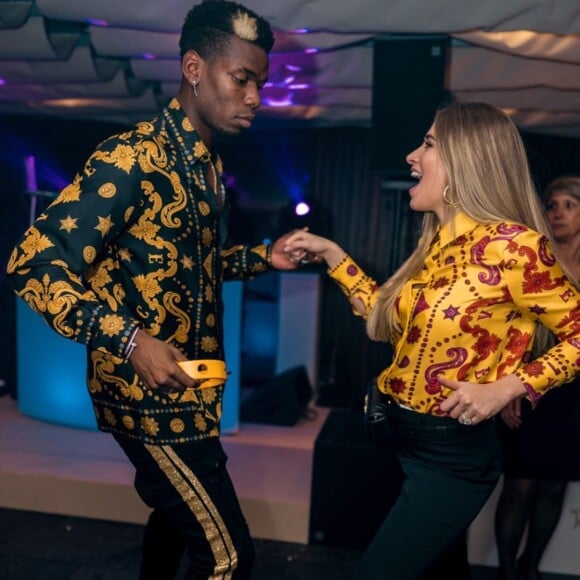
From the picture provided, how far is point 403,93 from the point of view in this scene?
9.24ft

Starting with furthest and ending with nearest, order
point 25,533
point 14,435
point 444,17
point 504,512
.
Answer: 1. point 14,435
2. point 25,533
3. point 504,512
4. point 444,17

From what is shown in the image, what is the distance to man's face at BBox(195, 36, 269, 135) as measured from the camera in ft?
5.75

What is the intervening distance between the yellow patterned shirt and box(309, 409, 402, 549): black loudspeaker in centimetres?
127

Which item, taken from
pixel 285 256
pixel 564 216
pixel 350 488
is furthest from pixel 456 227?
pixel 350 488

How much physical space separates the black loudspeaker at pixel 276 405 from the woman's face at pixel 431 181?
2879 mm

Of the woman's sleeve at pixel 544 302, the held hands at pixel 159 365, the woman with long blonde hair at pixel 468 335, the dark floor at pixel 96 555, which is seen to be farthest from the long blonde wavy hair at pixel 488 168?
the dark floor at pixel 96 555

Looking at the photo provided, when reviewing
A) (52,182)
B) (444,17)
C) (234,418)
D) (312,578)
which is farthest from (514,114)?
(52,182)

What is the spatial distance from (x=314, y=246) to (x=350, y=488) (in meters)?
1.32

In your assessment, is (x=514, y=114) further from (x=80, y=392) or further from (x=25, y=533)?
(x=25, y=533)

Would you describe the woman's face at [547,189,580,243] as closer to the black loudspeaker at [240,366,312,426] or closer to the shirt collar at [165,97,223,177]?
the shirt collar at [165,97,223,177]

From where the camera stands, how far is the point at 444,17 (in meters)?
2.51

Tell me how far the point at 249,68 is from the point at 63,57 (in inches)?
78.4

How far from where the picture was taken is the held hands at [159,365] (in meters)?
1.37

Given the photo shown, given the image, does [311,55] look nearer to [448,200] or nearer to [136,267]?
[448,200]
